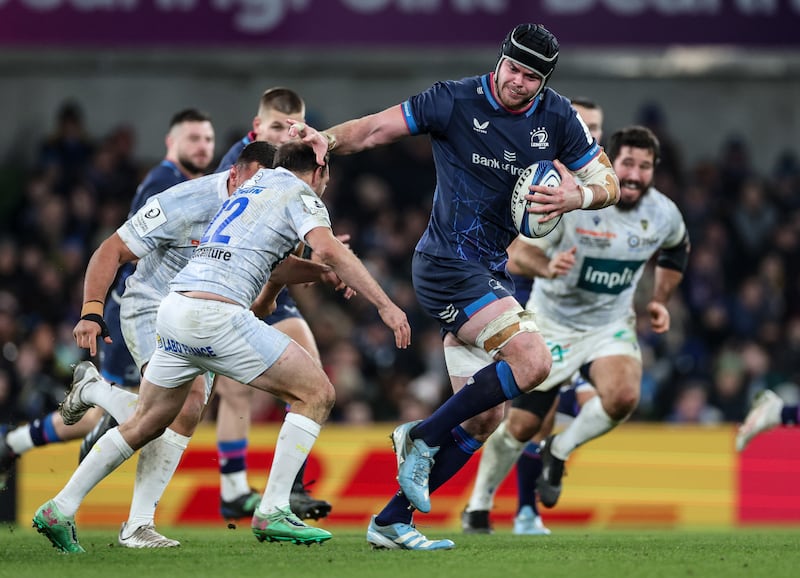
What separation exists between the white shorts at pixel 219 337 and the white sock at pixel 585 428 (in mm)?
3243

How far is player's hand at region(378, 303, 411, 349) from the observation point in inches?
251

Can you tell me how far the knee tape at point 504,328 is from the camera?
7016 mm

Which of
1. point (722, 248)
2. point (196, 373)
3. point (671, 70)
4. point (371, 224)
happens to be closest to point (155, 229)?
point (196, 373)

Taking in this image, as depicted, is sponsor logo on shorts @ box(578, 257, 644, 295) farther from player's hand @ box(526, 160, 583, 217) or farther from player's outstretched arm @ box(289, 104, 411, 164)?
player's outstretched arm @ box(289, 104, 411, 164)

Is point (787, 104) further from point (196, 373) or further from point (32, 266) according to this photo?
point (196, 373)

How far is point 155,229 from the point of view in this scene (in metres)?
7.20

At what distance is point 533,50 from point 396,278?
9.61 meters

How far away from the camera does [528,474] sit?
1006 centimetres

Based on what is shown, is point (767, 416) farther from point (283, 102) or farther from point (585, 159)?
point (283, 102)

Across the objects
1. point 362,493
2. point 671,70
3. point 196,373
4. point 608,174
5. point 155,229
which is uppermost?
point 671,70

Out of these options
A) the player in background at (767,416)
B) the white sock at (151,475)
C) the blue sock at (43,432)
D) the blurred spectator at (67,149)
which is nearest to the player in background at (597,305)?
the player in background at (767,416)

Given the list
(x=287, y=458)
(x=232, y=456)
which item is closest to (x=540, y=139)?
(x=287, y=458)

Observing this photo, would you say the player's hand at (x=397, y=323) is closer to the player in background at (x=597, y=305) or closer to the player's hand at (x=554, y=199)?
the player's hand at (x=554, y=199)

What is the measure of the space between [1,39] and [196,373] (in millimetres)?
9569
